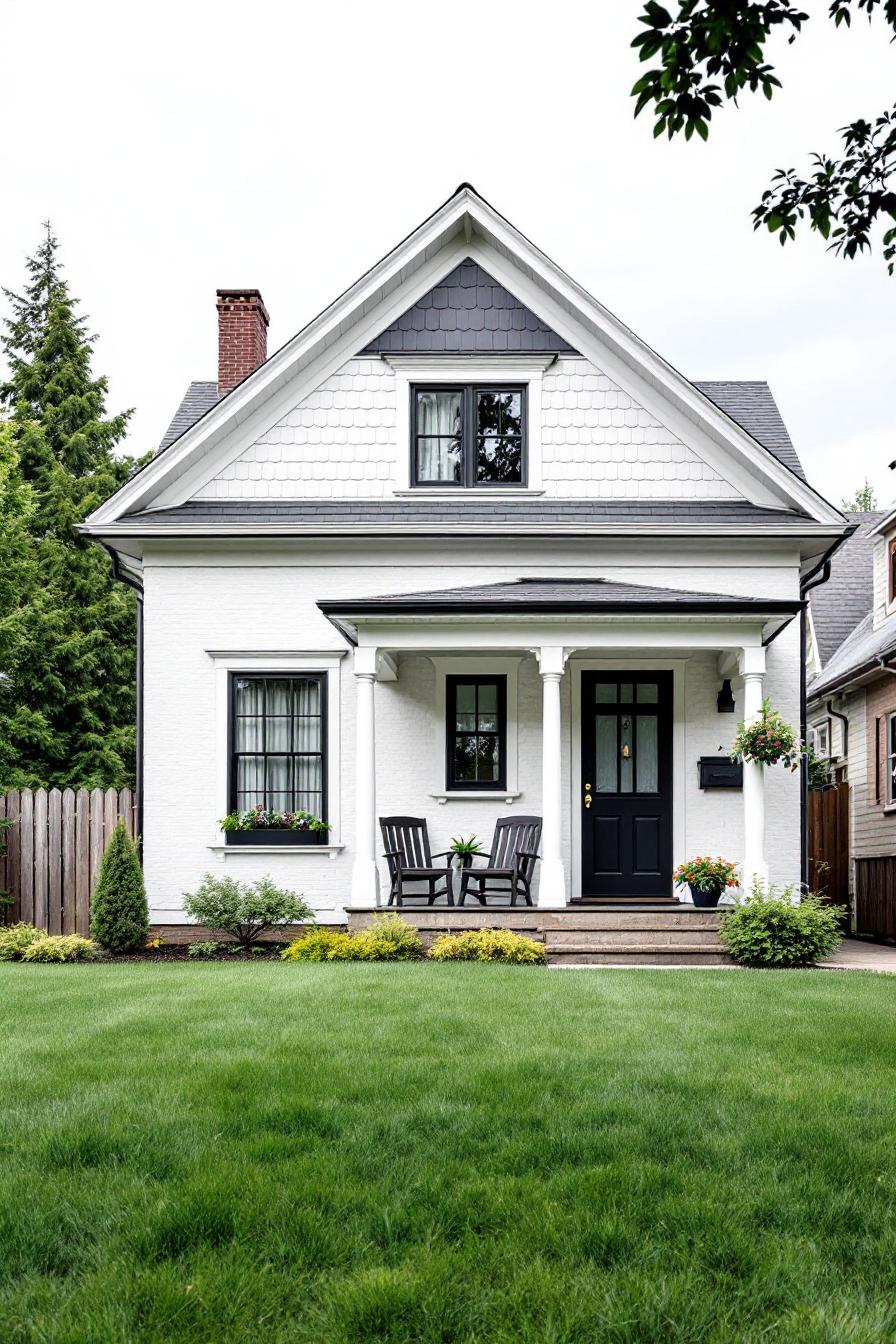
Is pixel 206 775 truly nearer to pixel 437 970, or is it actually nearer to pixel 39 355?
pixel 437 970

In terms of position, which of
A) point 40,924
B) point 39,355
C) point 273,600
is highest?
point 39,355

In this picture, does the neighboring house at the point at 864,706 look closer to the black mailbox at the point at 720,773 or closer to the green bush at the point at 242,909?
the black mailbox at the point at 720,773

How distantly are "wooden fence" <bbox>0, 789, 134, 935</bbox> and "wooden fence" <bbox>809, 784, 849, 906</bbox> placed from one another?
427 inches

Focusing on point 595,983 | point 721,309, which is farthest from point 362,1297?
point 721,309

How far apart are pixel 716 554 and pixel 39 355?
20.7 m

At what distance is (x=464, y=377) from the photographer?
14.5 meters

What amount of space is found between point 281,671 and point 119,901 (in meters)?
3.02

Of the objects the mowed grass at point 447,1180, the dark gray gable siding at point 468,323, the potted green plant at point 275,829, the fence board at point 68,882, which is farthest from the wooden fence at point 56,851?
the mowed grass at point 447,1180

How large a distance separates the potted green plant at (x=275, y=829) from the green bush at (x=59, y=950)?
6.45 feet

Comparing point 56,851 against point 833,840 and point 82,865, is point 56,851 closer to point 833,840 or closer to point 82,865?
point 82,865

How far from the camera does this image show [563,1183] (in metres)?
3.85

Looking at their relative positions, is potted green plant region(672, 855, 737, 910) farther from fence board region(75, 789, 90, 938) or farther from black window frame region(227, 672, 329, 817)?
fence board region(75, 789, 90, 938)

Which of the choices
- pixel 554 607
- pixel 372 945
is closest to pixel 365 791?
pixel 372 945

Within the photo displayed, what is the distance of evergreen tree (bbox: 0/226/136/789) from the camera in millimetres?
26469
